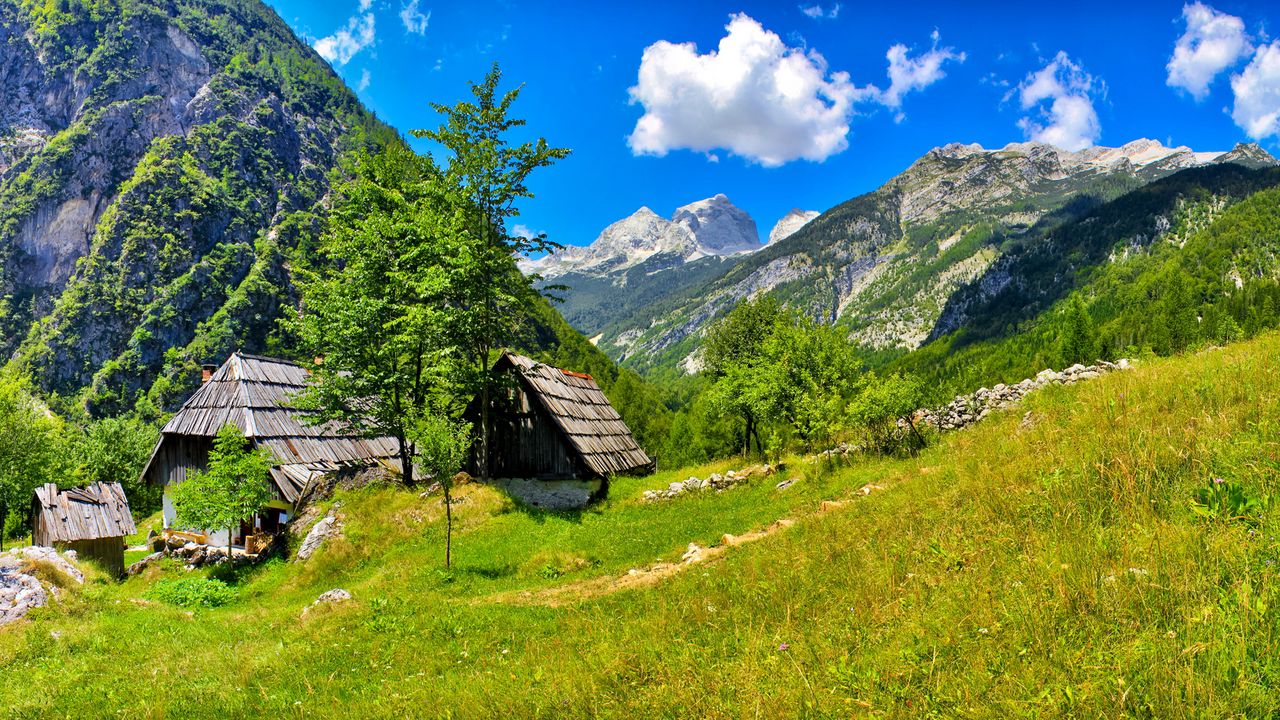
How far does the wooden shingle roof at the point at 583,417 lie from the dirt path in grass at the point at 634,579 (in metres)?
12.4

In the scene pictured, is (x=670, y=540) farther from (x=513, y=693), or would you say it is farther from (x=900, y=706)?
(x=900, y=706)

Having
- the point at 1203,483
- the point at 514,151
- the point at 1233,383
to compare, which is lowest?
the point at 1203,483

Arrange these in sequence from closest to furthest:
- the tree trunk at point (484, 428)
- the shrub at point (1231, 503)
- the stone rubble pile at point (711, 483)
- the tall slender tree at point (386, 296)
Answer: the shrub at point (1231, 503) < the tall slender tree at point (386, 296) < the tree trunk at point (484, 428) < the stone rubble pile at point (711, 483)

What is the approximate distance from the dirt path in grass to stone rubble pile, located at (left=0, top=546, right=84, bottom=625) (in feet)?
35.3

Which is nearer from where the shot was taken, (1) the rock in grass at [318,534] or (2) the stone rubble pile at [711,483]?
(1) the rock in grass at [318,534]

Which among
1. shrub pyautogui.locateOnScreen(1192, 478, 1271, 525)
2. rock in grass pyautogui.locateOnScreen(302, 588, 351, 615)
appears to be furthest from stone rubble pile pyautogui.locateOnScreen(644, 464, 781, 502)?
shrub pyautogui.locateOnScreen(1192, 478, 1271, 525)

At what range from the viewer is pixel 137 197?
439 ft

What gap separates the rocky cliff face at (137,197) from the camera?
121625mm

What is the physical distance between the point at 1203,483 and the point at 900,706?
15.0ft

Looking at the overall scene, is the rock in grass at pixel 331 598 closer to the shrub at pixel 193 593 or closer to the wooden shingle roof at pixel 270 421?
the shrub at pixel 193 593

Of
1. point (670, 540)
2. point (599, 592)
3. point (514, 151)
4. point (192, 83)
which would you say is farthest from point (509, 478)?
point (192, 83)

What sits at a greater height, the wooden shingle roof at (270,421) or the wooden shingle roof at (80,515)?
the wooden shingle roof at (270,421)

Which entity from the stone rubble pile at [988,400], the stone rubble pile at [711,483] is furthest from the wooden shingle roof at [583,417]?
the stone rubble pile at [988,400]

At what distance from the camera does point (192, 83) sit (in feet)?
552
